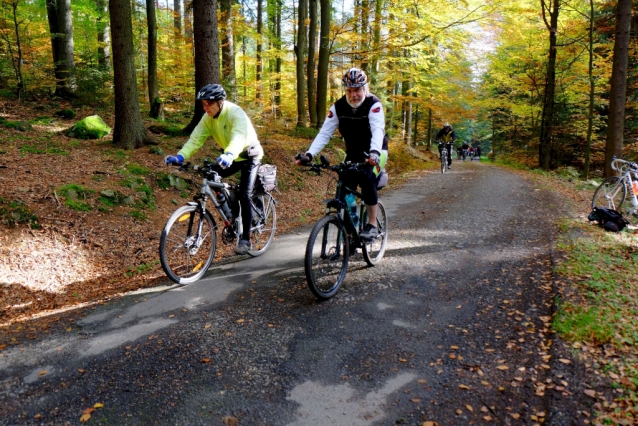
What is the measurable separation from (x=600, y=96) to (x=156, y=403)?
25.1m

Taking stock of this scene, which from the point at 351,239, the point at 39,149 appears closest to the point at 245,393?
the point at 351,239

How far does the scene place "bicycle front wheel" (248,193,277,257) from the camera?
618 centimetres

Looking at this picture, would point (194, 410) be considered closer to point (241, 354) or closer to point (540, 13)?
point (241, 354)

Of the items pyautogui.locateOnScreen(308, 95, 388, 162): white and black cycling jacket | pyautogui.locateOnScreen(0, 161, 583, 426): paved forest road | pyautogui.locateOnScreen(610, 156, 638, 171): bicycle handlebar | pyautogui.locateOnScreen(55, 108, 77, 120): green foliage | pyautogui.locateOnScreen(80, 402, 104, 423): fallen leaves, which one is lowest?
pyautogui.locateOnScreen(80, 402, 104, 423): fallen leaves

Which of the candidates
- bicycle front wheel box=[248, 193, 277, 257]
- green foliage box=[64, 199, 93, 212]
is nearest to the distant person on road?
bicycle front wheel box=[248, 193, 277, 257]

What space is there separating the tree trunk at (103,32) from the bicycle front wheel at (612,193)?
18626mm

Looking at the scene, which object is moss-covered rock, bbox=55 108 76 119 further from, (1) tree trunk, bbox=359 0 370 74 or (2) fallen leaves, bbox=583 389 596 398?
(2) fallen leaves, bbox=583 389 596 398

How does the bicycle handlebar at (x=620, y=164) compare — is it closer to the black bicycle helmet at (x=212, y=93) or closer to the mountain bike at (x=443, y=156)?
the mountain bike at (x=443, y=156)

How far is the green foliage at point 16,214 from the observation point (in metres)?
5.64

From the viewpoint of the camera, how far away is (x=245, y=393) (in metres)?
2.89

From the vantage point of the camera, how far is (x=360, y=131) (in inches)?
187

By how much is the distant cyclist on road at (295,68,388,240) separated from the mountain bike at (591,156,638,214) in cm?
678

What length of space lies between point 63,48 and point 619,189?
17241 millimetres

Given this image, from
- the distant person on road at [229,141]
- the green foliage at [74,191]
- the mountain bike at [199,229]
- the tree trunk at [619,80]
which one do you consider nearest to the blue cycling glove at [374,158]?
the distant person on road at [229,141]
